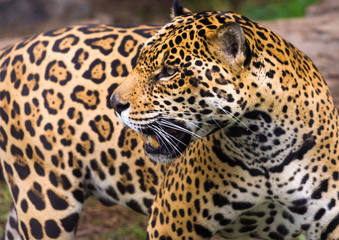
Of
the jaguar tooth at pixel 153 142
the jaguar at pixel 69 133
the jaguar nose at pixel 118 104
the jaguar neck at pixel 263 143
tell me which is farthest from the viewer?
the jaguar at pixel 69 133

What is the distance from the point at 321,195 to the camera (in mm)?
4512

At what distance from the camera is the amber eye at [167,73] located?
405 cm

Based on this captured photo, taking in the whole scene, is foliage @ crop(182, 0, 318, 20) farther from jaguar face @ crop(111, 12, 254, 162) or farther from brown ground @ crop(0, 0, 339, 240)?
jaguar face @ crop(111, 12, 254, 162)

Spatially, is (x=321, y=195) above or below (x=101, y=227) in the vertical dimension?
above

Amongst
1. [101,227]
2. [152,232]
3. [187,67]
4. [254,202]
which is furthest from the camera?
[101,227]

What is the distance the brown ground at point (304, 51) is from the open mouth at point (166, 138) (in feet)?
10.7

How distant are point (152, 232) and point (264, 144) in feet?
3.85

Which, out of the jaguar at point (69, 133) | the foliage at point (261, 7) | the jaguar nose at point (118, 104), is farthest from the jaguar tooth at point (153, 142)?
the foliage at point (261, 7)

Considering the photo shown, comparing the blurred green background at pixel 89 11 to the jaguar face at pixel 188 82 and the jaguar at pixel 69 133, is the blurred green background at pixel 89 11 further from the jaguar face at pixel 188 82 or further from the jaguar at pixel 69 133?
the jaguar face at pixel 188 82

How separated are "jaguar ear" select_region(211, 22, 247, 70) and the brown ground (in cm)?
390

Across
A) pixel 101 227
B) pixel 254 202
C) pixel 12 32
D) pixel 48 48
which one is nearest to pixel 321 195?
pixel 254 202

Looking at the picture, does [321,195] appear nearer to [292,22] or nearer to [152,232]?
[152,232]

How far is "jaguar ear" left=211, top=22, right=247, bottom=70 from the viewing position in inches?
153

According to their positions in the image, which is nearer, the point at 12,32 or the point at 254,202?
the point at 254,202
